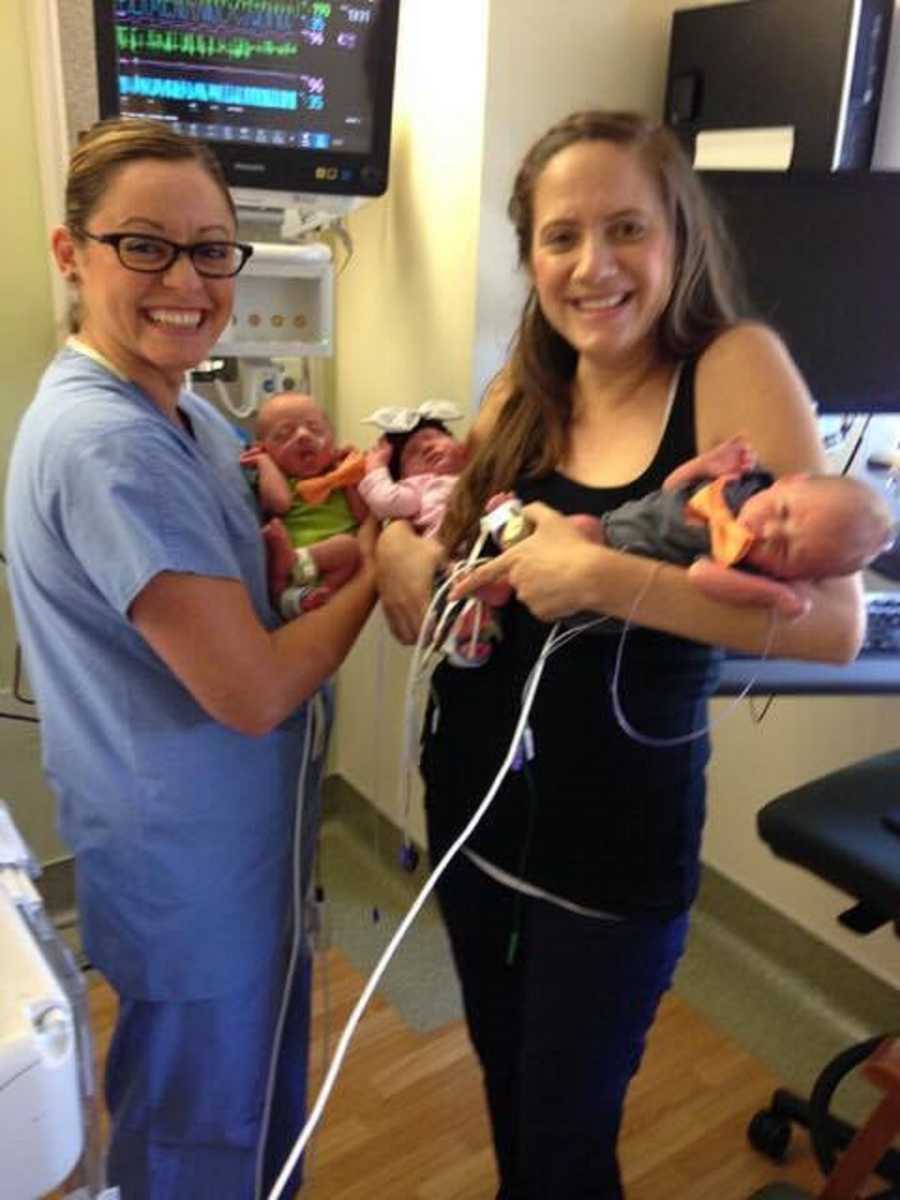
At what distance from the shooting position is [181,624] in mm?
948

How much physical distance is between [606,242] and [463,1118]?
1.41 metres

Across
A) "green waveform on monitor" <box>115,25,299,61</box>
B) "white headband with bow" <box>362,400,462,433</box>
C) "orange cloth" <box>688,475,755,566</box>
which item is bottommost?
"white headband with bow" <box>362,400,462,433</box>

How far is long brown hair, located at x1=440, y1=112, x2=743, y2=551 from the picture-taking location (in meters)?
1.06

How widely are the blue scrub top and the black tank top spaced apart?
0.23 metres

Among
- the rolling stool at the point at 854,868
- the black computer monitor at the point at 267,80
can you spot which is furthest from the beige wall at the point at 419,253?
the rolling stool at the point at 854,868

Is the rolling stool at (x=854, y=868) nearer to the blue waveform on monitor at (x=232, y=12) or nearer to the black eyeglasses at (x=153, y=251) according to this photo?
the black eyeglasses at (x=153, y=251)

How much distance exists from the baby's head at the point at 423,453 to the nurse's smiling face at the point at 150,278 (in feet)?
1.19

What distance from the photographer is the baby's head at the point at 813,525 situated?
811 millimetres

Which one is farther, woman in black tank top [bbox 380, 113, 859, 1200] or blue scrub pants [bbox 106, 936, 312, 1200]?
blue scrub pants [bbox 106, 936, 312, 1200]

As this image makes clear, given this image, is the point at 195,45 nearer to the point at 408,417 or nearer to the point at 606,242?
the point at 408,417

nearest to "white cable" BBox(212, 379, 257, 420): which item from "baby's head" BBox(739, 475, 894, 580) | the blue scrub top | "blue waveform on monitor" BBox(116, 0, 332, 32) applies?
"blue waveform on monitor" BBox(116, 0, 332, 32)

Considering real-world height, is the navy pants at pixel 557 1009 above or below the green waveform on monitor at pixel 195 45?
below

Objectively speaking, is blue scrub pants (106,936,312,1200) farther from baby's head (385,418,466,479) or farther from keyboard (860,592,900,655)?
keyboard (860,592,900,655)

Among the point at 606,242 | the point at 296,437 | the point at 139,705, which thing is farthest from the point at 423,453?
the point at 139,705
